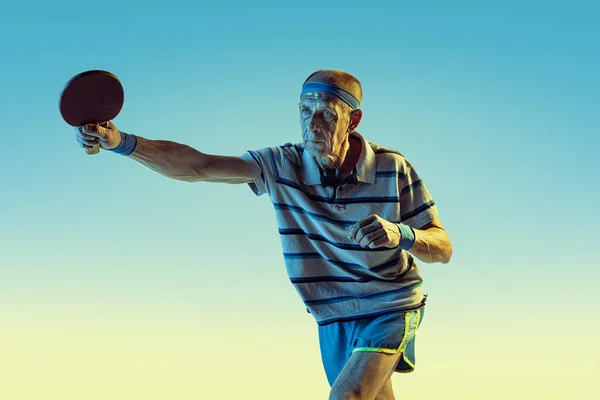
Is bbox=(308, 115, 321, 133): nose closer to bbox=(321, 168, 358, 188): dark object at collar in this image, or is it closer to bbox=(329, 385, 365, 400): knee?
bbox=(321, 168, 358, 188): dark object at collar

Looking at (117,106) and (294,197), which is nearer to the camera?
(117,106)

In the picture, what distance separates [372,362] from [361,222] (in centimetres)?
77

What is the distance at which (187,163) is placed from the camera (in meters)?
4.56

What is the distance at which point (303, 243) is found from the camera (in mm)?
4766

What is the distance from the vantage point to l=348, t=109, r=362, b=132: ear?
4.71 meters

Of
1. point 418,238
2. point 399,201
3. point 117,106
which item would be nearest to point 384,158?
point 399,201

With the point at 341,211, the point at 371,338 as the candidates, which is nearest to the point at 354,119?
the point at 341,211

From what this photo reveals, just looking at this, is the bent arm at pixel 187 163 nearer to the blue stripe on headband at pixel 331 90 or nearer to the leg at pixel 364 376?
the blue stripe on headband at pixel 331 90

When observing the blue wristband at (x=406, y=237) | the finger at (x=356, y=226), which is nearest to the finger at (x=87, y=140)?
the finger at (x=356, y=226)

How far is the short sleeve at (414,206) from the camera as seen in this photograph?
4.74m

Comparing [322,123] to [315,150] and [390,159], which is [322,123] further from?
[390,159]

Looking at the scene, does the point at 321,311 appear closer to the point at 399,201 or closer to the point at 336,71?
the point at 399,201

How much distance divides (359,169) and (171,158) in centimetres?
90

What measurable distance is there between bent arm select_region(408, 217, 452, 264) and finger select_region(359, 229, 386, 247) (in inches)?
13.5
